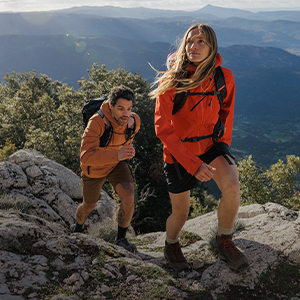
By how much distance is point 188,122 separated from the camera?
2.79m

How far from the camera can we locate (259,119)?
655ft

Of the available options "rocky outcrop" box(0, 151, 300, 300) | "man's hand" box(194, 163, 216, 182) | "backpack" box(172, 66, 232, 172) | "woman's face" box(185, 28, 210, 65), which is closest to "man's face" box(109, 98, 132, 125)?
"backpack" box(172, 66, 232, 172)

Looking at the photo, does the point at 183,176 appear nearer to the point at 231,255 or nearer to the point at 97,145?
the point at 231,255

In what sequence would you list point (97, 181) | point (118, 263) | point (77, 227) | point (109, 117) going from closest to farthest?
point (118, 263) → point (109, 117) → point (97, 181) → point (77, 227)

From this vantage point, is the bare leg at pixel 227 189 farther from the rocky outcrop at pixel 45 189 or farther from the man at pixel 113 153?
the rocky outcrop at pixel 45 189

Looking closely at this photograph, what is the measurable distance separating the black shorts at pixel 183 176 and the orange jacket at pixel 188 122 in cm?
7

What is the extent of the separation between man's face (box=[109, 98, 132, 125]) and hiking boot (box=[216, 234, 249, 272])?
6.43 feet

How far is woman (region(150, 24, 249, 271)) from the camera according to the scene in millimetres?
2717

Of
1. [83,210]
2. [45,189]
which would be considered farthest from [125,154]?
[45,189]

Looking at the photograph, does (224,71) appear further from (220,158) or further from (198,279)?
(198,279)

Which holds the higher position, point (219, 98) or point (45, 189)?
point (219, 98)

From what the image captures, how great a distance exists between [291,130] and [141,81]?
176 meters

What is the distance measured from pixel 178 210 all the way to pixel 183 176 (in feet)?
1.58

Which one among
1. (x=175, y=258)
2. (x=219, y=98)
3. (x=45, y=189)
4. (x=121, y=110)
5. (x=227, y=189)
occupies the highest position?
(x=219, y=98)
